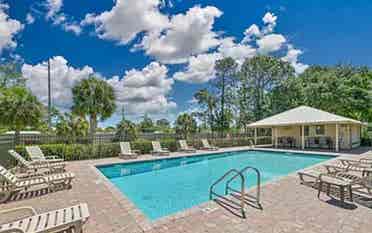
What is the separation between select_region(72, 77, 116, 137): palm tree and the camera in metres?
18.6

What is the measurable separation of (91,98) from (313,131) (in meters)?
20.1

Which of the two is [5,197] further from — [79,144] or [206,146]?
[206,146]

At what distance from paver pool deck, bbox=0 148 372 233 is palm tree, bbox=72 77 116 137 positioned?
13.9m

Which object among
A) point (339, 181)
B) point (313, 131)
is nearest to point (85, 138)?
point (339, 181)

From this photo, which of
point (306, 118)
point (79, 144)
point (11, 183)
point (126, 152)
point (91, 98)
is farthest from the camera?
point (91, 98)

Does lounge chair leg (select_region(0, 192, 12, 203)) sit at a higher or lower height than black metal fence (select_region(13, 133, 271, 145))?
lower

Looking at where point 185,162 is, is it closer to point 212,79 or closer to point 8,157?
point 8,157

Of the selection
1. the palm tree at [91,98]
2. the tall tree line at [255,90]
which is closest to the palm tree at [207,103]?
the tall tree line at [255,90]

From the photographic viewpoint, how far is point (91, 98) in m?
18.7

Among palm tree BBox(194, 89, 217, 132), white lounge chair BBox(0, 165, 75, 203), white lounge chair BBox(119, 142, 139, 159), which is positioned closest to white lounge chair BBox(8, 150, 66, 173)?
white lounge chair BBox(0, 165, 75, 203)

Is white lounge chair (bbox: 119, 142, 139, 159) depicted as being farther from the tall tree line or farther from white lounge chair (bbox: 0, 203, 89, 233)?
the tall tree line

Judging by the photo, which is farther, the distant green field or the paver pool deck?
the distant green field

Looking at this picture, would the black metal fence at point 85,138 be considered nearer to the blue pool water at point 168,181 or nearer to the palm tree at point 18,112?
the palm tree at point 18,112

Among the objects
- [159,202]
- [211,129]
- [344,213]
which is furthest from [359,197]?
[211,129]
